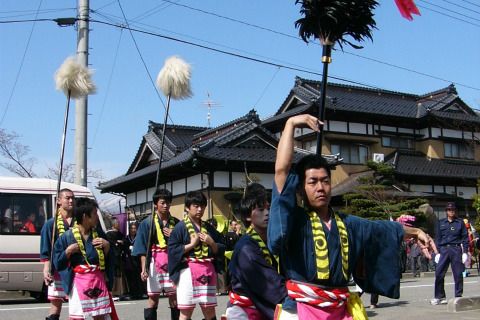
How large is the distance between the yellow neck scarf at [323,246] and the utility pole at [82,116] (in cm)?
1270

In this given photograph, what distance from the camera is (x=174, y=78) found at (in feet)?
24.4

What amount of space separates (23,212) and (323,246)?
1116 centimetres

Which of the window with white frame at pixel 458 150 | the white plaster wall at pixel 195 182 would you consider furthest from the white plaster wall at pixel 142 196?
the window with white frame at pixel 458 150

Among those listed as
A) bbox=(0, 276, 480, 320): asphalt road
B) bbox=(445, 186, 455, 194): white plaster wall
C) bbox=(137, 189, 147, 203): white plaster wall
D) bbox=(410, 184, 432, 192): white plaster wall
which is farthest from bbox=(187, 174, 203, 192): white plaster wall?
bbox=(445, 186, 455, 194): white plaster wall

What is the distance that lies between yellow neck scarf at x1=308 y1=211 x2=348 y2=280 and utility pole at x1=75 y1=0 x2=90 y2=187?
1270 cm

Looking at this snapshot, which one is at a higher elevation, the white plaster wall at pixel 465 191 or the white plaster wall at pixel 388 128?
the white plaster wall at pixel 388 128

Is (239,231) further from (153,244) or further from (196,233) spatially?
(196,233)

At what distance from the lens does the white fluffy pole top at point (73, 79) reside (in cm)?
753

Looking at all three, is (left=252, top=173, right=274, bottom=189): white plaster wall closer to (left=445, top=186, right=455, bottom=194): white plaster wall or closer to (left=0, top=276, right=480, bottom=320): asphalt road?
(left=445, top=186, right=455, bottom=194): white plaster wall

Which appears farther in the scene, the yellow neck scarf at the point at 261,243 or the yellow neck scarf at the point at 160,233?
the yellow neck scarf at the point at 160,233

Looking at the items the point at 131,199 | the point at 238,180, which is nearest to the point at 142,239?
the point at 238,180

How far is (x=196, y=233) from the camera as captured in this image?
744 cm

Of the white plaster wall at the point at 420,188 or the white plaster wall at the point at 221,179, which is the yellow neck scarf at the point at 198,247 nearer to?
the white plaster wall at the point at 221,179

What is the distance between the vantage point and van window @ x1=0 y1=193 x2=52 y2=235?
44.3ft
